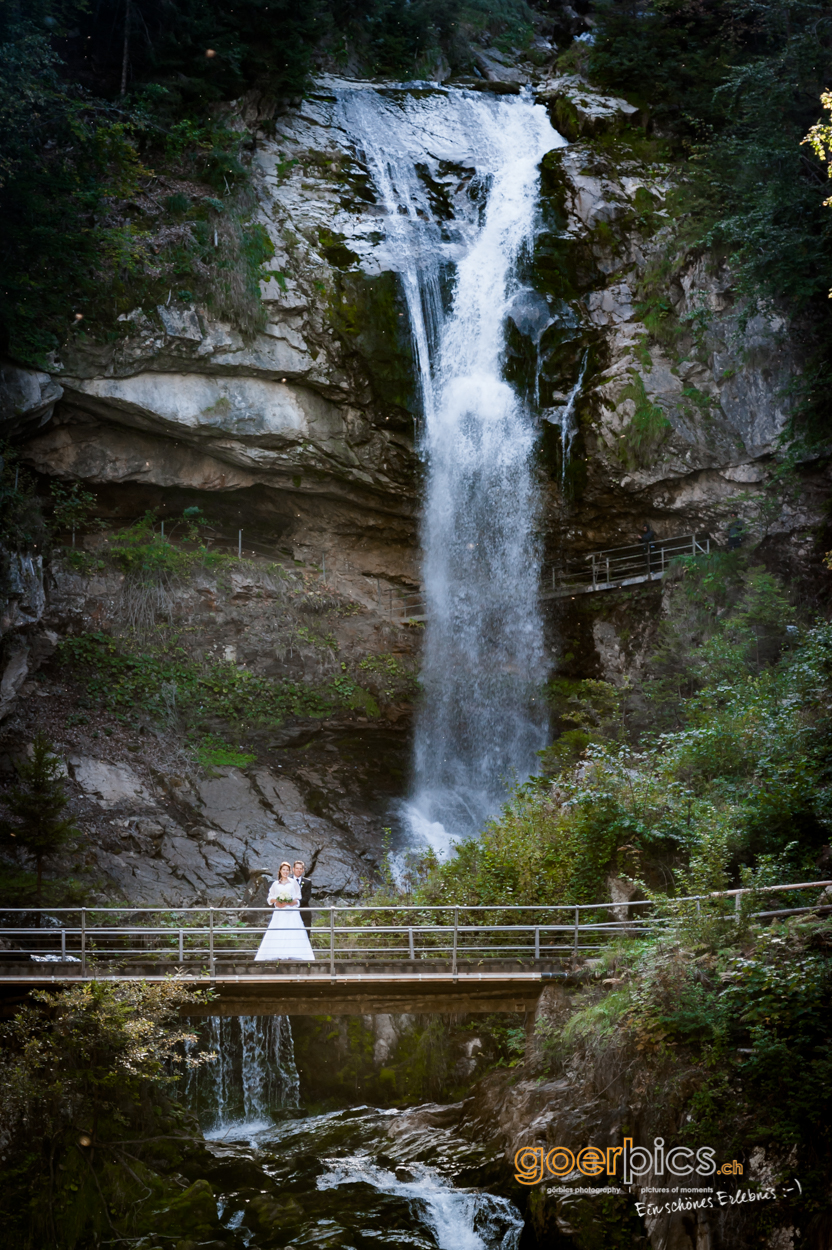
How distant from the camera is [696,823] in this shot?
488 inches

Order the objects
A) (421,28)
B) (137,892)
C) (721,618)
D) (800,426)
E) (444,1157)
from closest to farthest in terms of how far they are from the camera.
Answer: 1. (444,1157)
2. (137,892)
3. (800,426)
4. (721,618)
5. (421,28)

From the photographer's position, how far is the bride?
36.9 ft

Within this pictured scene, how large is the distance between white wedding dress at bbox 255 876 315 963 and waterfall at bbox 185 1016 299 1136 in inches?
173

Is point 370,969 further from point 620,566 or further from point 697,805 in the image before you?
point 620,566

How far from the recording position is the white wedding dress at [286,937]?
11234 millimetres

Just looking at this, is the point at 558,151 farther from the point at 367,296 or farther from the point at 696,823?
the point at 696,823

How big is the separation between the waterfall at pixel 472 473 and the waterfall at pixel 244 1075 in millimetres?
6983

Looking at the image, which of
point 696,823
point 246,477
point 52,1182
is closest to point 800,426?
point 696,823

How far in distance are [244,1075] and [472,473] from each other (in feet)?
43.2

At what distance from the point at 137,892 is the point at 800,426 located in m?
14.0

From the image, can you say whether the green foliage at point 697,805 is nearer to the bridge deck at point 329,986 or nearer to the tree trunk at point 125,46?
the bridge deck at point 329,986

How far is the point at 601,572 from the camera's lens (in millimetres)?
23359

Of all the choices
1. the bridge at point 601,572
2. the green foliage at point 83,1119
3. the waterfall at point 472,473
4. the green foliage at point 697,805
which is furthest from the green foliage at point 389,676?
the green foliage at point 83,1119

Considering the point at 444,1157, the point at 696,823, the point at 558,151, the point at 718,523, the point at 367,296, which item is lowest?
the point at 444,1157
